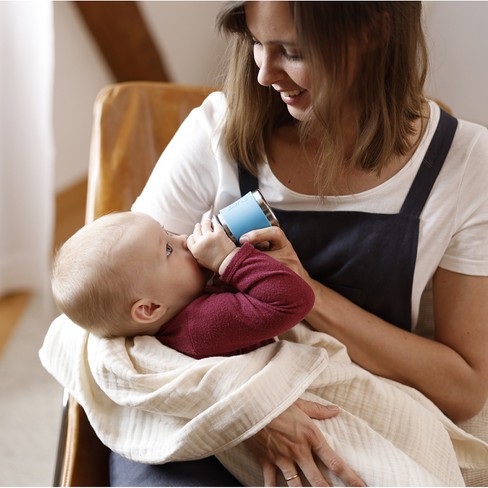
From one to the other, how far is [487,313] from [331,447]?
1.34ft

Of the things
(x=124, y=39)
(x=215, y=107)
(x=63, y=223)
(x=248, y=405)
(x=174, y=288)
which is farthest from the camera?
(x=63, y=223)

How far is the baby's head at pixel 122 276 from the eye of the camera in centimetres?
111

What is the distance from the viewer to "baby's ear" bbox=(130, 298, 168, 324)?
3.72ft

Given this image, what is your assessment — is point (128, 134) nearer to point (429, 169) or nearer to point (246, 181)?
point (246, 181)

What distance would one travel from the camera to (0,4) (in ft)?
7.18

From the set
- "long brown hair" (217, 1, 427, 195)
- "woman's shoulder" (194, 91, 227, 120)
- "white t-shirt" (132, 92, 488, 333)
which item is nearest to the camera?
"long brown hair" (217, 1, 427, 195)

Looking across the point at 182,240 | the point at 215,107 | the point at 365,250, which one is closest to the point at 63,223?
the point at 215,107

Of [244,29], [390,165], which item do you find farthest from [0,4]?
[390,165]

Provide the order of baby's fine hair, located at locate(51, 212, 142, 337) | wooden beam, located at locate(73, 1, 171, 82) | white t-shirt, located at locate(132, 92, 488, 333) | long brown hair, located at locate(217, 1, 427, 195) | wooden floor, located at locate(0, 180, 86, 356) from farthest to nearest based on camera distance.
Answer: wooden beam, located at locate(73, 1, 171, 82) → wooden floor, located at locate(0, 180, 86, 356) → white t-shirt, located at locate(132, 92, 488, 333) → baby's fine hair, located at locate(51, 212, 142, 337) → long brown hair, located at locate(217, 1, 427, 195)

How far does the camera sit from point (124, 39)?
282 centimetres

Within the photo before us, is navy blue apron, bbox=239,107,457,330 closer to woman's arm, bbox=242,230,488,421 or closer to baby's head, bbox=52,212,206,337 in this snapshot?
woman's arm, bbox=242,230,488,421

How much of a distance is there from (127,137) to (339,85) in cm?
69

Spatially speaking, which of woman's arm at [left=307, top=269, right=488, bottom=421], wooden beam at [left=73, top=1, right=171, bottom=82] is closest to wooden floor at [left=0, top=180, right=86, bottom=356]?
wooden beam at [left=73, top=1, right=171, bottom=82]

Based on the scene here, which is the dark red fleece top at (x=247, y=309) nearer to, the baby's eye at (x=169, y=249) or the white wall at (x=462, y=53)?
the baby's eye at (x=169, y=249)
